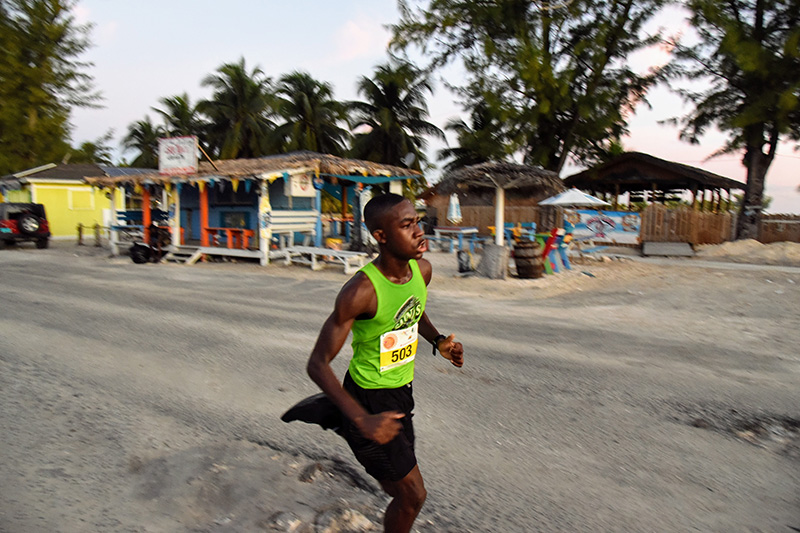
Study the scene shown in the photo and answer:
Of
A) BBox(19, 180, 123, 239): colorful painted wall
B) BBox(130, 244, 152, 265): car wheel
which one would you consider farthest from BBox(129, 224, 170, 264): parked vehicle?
BBox(19, 180, 123, 239): colorful painted wall

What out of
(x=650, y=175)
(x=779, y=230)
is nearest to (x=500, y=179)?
(x=779, y=230)

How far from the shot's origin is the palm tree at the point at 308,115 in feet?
116

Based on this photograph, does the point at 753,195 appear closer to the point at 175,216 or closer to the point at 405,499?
the point at 175,216

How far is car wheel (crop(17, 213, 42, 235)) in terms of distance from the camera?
2133cm

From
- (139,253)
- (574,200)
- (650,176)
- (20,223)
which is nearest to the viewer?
(574,200)

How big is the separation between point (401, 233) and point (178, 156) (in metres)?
17.2

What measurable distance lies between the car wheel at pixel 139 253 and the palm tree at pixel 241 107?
67.1 ft

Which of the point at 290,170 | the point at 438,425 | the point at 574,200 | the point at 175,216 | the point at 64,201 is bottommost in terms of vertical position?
the point at 438,425

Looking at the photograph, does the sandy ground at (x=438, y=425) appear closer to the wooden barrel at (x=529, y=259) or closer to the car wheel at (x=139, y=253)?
the wooden barrel at (x=529, y=259)

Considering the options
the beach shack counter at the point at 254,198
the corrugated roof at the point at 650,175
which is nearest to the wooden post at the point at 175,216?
the beach shack counter at the point at 254,198

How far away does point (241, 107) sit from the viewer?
38188mm

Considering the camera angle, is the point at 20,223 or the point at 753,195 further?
the point at 753,195

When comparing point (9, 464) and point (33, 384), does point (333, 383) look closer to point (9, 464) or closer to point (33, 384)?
point (9, 464)

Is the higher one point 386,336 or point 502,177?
point 502,177
